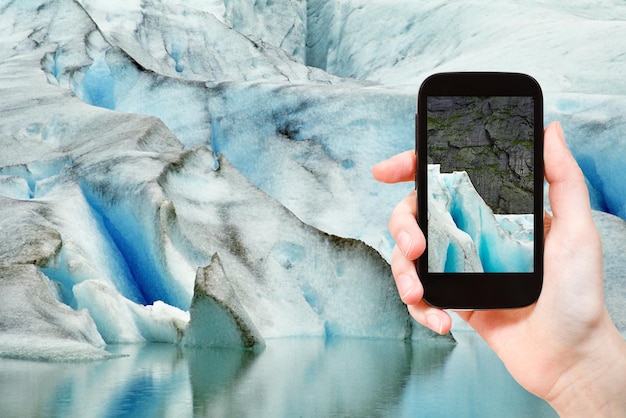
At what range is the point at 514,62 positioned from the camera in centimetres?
1728

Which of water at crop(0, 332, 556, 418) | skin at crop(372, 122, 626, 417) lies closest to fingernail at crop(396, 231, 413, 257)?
skin at crop(372, 122, 626, 417)

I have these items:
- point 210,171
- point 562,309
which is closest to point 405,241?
point 562,309

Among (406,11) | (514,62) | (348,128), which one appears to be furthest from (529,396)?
(406,11)

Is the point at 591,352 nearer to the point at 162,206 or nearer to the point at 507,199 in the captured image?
the point at 507,199

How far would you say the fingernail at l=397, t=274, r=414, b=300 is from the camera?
1.69 meters

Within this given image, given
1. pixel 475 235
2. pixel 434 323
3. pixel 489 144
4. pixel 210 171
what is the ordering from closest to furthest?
1. pixel 434 323
2. pixel 475 235
3. pixel 489 144
4. pixel 210 171

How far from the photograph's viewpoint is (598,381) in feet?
5.73

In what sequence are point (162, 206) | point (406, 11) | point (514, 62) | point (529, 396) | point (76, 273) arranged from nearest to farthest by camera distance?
point (529, 396), point (76, 273), point (162, 206), point (514, 62), point (406, 11)

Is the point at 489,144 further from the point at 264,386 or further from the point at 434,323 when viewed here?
the point at 264,386

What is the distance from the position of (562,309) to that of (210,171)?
28.3 feet

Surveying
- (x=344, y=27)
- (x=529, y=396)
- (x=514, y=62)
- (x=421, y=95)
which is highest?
(x=421, y=95)

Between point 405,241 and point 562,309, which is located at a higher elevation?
point 405,241

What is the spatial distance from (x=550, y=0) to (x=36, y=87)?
14.0 m

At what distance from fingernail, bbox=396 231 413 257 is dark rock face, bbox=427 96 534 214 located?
21 cm
